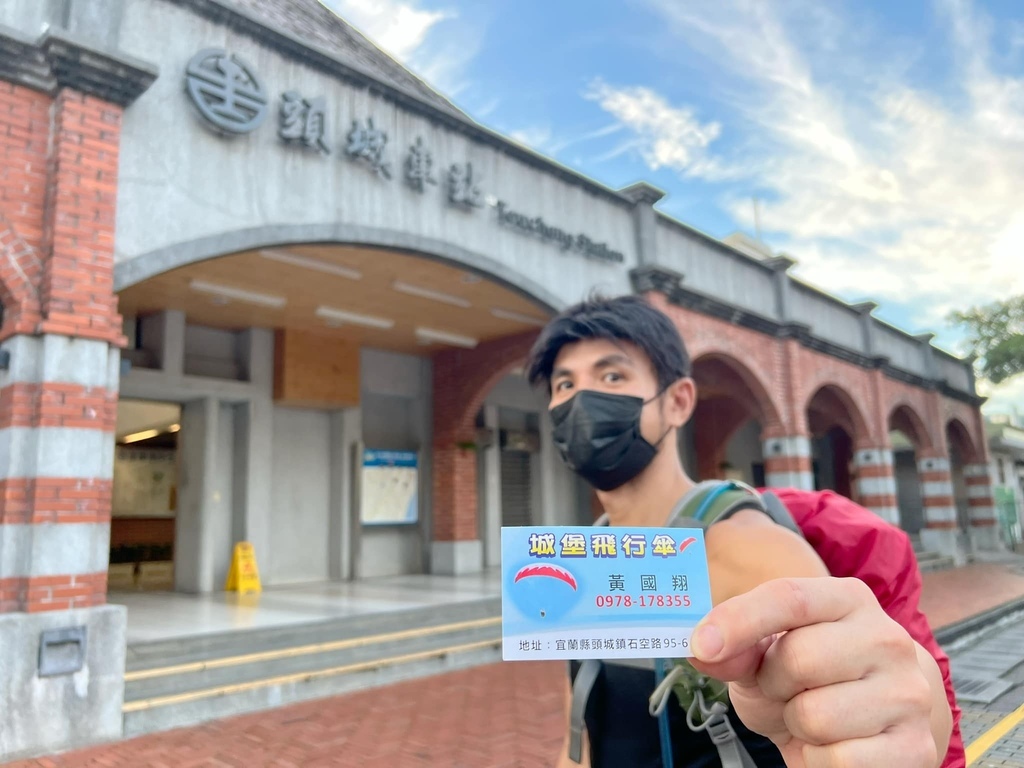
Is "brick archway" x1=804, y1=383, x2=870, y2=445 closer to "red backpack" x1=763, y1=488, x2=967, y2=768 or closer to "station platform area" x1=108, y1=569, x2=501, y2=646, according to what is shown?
"station platform area" x1=108, y1=569, x2=501, y2=646

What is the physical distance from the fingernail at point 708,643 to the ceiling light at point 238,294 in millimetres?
8586

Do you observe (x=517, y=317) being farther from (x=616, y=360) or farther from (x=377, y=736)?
(x=616, y=360)

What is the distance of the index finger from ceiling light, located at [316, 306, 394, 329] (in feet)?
31.1

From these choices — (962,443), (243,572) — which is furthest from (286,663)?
(962,443)

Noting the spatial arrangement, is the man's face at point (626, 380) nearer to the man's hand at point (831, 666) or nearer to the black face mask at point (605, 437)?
the black face mask at point (605, 437)

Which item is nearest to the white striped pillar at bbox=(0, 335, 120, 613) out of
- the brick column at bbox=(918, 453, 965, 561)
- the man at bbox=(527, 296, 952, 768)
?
the man at bbox=(527, 296, 952, 768)

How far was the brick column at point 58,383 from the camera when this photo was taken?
15.1 feet

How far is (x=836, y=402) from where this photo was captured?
1775 centimetres

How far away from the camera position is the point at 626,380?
1.87m

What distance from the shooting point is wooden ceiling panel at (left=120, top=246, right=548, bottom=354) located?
7941mm

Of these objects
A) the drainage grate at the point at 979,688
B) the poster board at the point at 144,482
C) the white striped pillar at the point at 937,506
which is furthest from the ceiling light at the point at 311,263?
the white striped pillar at the point at 937,506

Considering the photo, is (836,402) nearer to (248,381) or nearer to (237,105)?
(248,381)

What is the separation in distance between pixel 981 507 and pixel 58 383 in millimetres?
25319

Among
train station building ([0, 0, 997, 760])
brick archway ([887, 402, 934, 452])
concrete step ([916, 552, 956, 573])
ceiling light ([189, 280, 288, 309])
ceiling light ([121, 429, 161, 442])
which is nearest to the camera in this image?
train station building ([0, 0, 997, 760])
